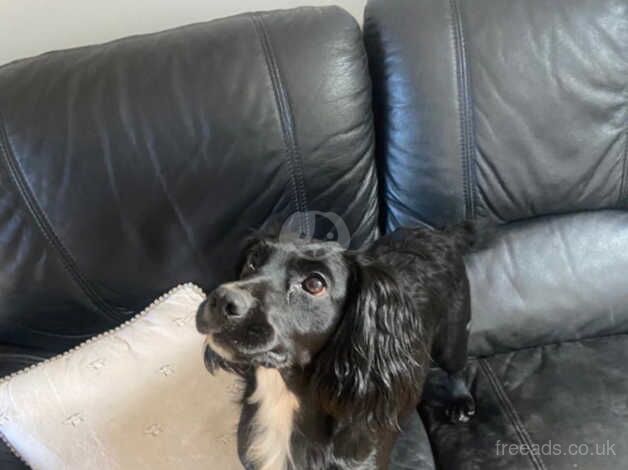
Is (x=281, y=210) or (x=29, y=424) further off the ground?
(x=281, y=210)

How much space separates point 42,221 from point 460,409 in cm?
121

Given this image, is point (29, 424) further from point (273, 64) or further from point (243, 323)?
point (273, 64)

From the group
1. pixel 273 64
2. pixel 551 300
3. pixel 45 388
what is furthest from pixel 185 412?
pixel 551 300

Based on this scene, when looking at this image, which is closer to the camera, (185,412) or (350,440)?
(350,440)

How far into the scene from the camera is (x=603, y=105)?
5.10 ft

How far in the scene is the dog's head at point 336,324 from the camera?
44.5 inches

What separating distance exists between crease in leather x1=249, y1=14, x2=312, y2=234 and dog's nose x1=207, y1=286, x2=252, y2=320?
51cm

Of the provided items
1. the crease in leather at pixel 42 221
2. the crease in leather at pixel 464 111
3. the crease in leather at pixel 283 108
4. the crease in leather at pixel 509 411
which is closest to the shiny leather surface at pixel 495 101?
the crease in leather at pixel 464 111

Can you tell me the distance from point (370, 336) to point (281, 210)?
19.8 inches

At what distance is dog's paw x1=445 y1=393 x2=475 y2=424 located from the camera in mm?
1562

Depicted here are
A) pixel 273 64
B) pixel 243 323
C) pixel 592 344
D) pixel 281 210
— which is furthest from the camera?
pixel 592 344

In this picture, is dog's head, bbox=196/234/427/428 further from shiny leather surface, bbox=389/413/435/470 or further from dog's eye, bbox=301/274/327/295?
Answer: shiny leather surface, bbox=389/413/435/470

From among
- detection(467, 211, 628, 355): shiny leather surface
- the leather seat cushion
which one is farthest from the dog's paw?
detection(467, 211, 628, 355): shiny leather surface

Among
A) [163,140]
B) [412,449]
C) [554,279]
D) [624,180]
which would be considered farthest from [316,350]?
[624,180]
